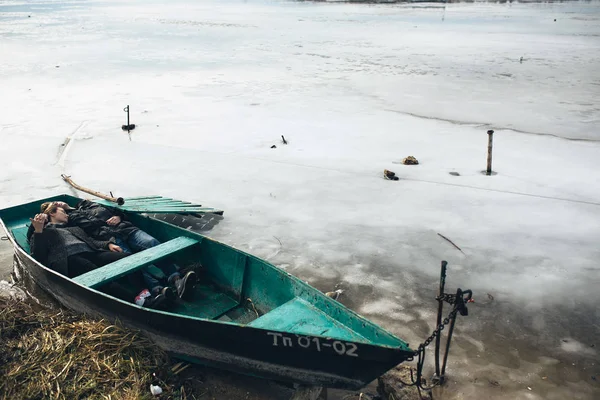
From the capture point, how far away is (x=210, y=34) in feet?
112

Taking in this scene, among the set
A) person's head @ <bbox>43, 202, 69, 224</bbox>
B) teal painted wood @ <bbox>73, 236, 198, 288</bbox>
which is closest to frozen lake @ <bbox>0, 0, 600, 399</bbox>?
teal painted wood @ <bbox>73, 236, 198, 288</bbox>

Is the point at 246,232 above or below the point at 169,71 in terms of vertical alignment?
below

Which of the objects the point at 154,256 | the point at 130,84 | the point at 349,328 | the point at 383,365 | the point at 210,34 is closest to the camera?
the point at 383,365

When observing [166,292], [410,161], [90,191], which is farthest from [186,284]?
[410,161]

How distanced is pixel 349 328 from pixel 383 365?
21.0 inches

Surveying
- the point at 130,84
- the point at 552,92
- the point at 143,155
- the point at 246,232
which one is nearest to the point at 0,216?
the point at 246,232

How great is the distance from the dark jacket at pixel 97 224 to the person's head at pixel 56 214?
99 mm

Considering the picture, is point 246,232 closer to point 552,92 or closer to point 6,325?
point 6,325

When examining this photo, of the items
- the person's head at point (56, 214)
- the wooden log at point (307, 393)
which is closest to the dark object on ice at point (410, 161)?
the person's head at point (56, 214)

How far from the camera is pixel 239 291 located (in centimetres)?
574

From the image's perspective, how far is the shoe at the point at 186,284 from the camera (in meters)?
5.51

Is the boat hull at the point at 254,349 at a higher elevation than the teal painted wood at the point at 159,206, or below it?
below

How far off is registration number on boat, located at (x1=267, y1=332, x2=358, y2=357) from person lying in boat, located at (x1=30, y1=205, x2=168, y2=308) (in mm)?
1712

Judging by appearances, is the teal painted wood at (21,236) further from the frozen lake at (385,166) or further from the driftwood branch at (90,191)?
the frozen lake at (385,166)
